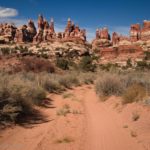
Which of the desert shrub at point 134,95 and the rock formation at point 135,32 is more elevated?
the rock formation at point 135,32

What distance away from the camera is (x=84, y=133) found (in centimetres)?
916

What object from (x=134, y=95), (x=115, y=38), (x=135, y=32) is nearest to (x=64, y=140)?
(x=134, y=95)

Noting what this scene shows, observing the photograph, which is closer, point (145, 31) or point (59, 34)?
point (145, 31)

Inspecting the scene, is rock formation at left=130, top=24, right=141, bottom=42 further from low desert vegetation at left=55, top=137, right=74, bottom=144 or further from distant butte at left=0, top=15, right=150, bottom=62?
low desert vegetation at left=55, top=137, right=74, bottom=144

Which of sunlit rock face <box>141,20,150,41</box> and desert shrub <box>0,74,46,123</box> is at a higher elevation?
sunlit rock face <box>141,20,150,41</box>

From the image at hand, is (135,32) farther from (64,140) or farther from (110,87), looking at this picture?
(64,140)

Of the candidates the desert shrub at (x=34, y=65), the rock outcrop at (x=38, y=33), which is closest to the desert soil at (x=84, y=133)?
the desert shrub at (x=34, y=65)

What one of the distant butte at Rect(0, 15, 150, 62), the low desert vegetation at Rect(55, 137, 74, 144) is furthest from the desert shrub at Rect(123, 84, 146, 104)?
the distant butte at Rect(0, 15, 150, 62)

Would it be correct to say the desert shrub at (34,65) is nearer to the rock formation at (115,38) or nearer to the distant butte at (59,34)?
the distant butte at (59,34)

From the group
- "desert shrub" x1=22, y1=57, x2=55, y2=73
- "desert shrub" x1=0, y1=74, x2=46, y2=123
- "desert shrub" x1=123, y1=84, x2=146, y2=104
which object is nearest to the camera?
"desert shrub" x1=0, y1=74, x2=46, y2=123

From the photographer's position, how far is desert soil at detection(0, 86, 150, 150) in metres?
7.74

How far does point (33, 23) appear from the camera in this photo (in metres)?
126

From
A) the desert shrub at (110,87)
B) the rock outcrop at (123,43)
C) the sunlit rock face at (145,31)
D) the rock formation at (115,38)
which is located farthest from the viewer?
the rock formation at (115,38)

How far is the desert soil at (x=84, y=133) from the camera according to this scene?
7738 mm
